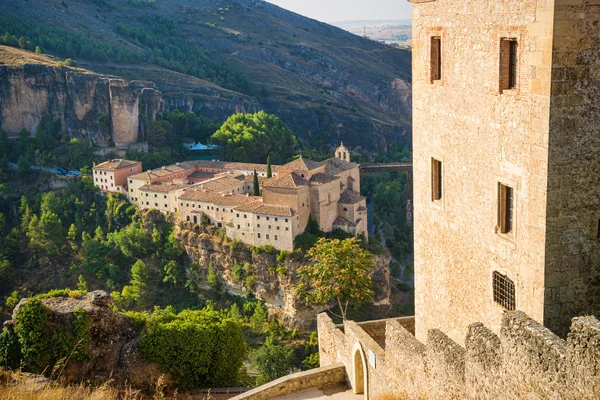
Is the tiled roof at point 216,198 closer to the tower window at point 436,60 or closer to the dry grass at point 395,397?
the dry grass at point 395,397

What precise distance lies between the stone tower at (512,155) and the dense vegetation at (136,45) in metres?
86.3

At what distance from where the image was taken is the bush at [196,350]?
81.3 ft

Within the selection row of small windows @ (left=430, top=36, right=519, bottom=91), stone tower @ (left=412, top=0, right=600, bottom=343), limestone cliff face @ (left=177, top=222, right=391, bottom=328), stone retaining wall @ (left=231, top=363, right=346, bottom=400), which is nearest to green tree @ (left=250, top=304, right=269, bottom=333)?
limestone cliff face @ (left=177, top=222, right=391, bottom=328)

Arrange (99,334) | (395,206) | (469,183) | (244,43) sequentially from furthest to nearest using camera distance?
(244,43) < (395,206) < (99,334) < (469,183)

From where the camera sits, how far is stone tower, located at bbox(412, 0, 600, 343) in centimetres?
780

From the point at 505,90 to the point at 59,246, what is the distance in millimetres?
55815

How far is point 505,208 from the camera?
9.03m

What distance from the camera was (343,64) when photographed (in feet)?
450

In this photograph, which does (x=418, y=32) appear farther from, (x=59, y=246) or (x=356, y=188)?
(x=59, y=246)

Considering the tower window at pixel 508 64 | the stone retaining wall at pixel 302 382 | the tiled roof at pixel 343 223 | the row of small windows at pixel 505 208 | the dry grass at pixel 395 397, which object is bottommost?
the tiled roof at pixel 343 223

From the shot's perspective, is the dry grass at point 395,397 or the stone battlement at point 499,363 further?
the dry grass at point 395,397

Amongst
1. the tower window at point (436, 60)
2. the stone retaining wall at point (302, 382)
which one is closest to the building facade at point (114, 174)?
the stone retaining wall at point (302, 382)

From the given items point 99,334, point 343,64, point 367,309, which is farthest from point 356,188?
point 343,64

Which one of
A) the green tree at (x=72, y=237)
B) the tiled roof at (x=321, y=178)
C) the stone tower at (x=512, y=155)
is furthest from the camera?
the green tree at (x=72, y=237)
